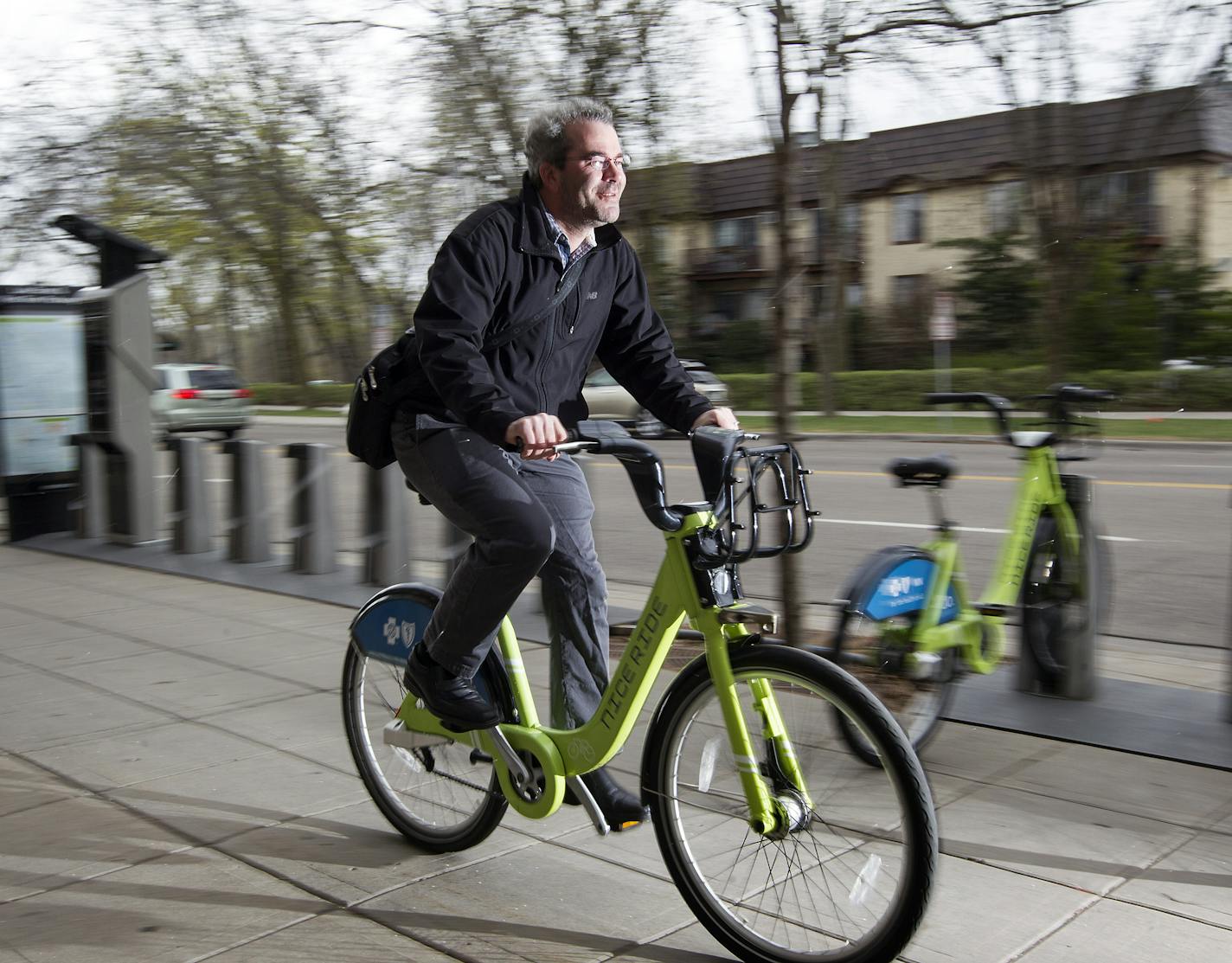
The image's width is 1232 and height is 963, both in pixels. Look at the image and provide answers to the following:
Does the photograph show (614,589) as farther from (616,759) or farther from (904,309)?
(904,309)

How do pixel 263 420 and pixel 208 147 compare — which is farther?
pixel 263 420

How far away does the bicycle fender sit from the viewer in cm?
418

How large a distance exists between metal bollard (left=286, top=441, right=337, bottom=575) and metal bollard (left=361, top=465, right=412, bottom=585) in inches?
20.5

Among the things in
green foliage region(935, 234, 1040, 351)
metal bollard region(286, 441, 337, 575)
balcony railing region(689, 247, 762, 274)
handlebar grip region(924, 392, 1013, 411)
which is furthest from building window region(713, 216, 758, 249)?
handlebar grip region(924, 392, 1013, 411)

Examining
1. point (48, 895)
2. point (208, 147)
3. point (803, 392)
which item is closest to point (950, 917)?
point (48, 895)

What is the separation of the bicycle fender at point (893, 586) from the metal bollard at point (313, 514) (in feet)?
15.7

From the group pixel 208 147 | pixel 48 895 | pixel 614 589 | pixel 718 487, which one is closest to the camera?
pixel 718 487

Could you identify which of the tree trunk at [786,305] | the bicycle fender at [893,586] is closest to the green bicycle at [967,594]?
the bicycle fender at [893,586]

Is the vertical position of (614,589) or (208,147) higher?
(208,147)

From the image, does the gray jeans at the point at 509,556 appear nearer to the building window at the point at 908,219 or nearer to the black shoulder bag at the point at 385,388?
the black shoulder bag at the point at 385,388

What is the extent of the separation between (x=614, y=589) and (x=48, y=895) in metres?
5.11

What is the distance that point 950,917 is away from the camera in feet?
10.0

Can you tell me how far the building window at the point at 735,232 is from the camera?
45.6 metres

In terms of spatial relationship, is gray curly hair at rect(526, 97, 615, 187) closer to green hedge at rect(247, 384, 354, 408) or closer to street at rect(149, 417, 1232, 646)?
street at rect(149, 417, 1232, 646)
